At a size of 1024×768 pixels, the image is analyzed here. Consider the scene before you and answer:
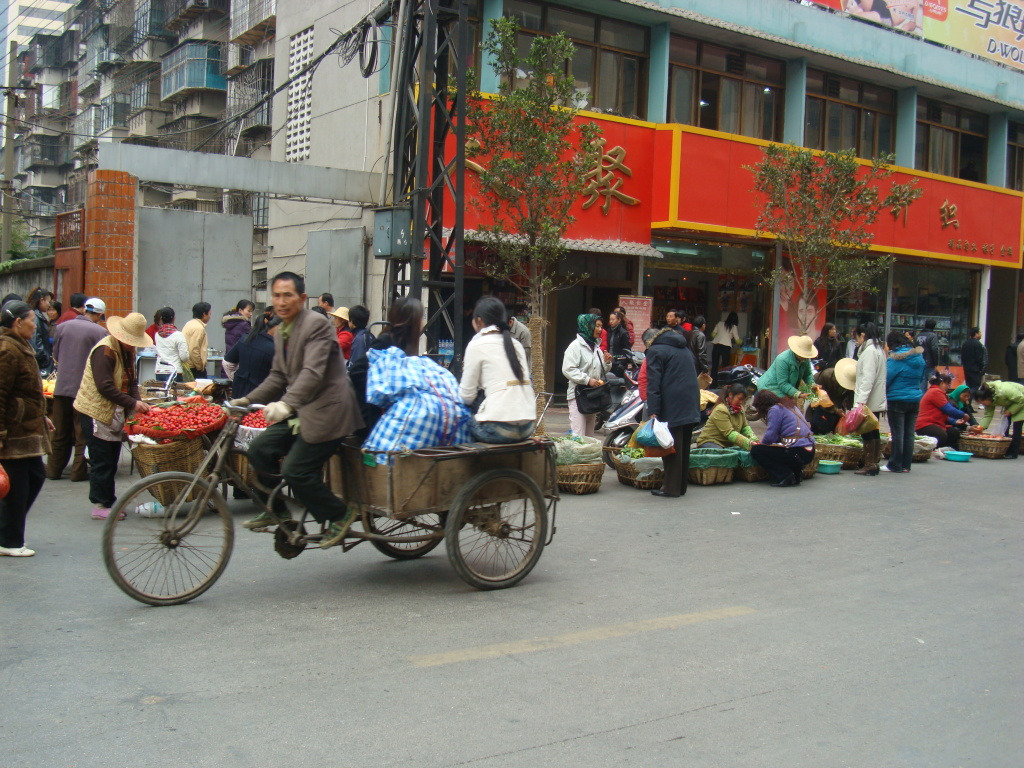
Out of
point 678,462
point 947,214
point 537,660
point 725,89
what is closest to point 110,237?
point 678,462

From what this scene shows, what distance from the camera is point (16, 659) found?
14.6 feet

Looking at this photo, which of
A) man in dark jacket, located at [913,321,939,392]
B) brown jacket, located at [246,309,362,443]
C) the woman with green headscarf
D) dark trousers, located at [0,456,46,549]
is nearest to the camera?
brown jacket, located at [246,309,362,443]

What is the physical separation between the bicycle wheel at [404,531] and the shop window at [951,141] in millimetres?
21522

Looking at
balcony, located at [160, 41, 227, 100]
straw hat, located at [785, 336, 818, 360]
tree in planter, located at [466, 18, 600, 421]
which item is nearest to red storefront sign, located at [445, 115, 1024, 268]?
tree in planter, located at [466, 18, 600, 421]

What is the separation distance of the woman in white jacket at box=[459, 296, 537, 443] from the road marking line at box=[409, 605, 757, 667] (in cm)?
139

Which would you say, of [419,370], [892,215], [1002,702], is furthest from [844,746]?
[892,215]

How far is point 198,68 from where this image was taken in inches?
1516

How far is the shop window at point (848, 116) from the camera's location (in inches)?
836

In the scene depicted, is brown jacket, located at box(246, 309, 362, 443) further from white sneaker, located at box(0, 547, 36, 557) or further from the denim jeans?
white sneaker, located at box(0, 547, 36, 557)

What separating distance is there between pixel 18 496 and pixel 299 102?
1482 cm

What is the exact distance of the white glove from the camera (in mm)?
5164

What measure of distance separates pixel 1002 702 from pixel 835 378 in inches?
340

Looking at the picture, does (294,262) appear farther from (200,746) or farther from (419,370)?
(200,746)

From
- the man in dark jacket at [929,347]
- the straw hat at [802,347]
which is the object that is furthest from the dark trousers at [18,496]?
the man in dark jacket at [929,347]
